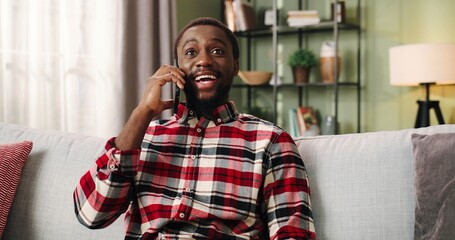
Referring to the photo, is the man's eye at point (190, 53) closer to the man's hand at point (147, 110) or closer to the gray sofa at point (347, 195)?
the man's hand at point (147, 110)

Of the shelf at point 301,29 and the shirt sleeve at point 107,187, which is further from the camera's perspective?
the shelf at point 301,29

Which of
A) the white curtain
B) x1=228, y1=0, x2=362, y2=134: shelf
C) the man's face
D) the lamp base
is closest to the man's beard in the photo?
the man's face

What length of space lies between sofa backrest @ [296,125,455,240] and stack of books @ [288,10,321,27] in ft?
7.65

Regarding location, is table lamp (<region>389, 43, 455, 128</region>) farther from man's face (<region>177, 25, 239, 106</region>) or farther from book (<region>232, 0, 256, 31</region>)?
man's face (<region>177, 25, 239, 106</region>)

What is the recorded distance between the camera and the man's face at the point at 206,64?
1.45 metres

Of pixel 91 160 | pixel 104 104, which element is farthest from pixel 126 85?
pixel 91 160

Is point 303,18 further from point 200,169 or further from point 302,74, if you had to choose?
point 200,169

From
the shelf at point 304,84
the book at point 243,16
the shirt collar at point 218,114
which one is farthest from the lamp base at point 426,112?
the shirt collar at point 218,114

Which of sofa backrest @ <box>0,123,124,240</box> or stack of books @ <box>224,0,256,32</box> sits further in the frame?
stack of books @ <box>224,0,256,32</box>

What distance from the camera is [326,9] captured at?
3996 mm

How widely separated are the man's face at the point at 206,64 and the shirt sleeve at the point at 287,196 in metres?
0.21

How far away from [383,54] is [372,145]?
2453 mm

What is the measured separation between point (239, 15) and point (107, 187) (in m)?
2.81

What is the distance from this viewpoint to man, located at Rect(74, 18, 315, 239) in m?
1.37
